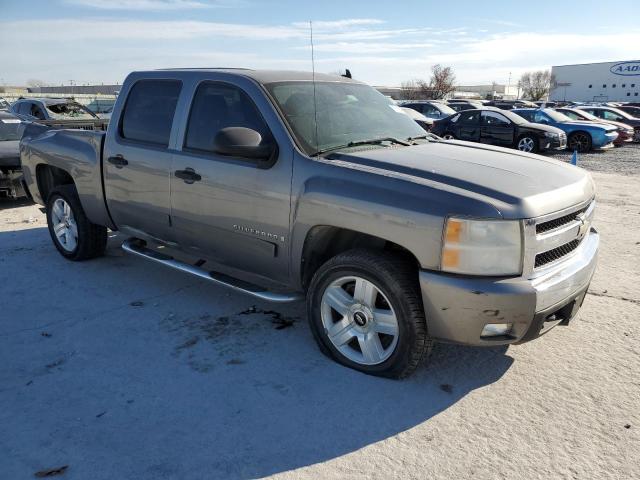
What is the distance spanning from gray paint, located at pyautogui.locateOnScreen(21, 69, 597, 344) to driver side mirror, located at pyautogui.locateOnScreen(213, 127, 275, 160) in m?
0.13

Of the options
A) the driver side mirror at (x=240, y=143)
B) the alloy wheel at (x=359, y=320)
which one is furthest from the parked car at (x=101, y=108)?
the alloy wheel at (x=359, y=320)

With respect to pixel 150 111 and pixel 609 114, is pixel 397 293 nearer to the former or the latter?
pixel 150 111

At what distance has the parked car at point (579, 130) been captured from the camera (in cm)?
1803

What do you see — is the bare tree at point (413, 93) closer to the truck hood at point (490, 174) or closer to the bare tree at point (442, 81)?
the bare tree at point (442, 81)

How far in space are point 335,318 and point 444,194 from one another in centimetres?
118

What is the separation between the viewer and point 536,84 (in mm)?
94875

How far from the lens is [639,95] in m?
74.4

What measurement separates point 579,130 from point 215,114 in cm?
1728

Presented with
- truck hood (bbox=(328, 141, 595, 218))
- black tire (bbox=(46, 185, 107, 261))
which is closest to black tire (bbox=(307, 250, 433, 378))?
truck hood (bbox=(328, 141, 595, 218))

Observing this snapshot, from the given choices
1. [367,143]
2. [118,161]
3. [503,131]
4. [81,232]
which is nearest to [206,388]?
[367,143]

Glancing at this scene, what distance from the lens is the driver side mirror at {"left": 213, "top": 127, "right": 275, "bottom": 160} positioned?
3.47m

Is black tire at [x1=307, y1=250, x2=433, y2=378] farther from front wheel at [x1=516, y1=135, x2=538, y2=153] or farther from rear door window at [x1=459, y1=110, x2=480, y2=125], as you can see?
rear door window at [x1=459, y1=110, x2=480, y2=125]

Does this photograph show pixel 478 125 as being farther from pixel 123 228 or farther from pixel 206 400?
pixel 206 400

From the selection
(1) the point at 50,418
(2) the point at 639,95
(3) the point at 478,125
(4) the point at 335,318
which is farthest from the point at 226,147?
(2) the point at 639,95
